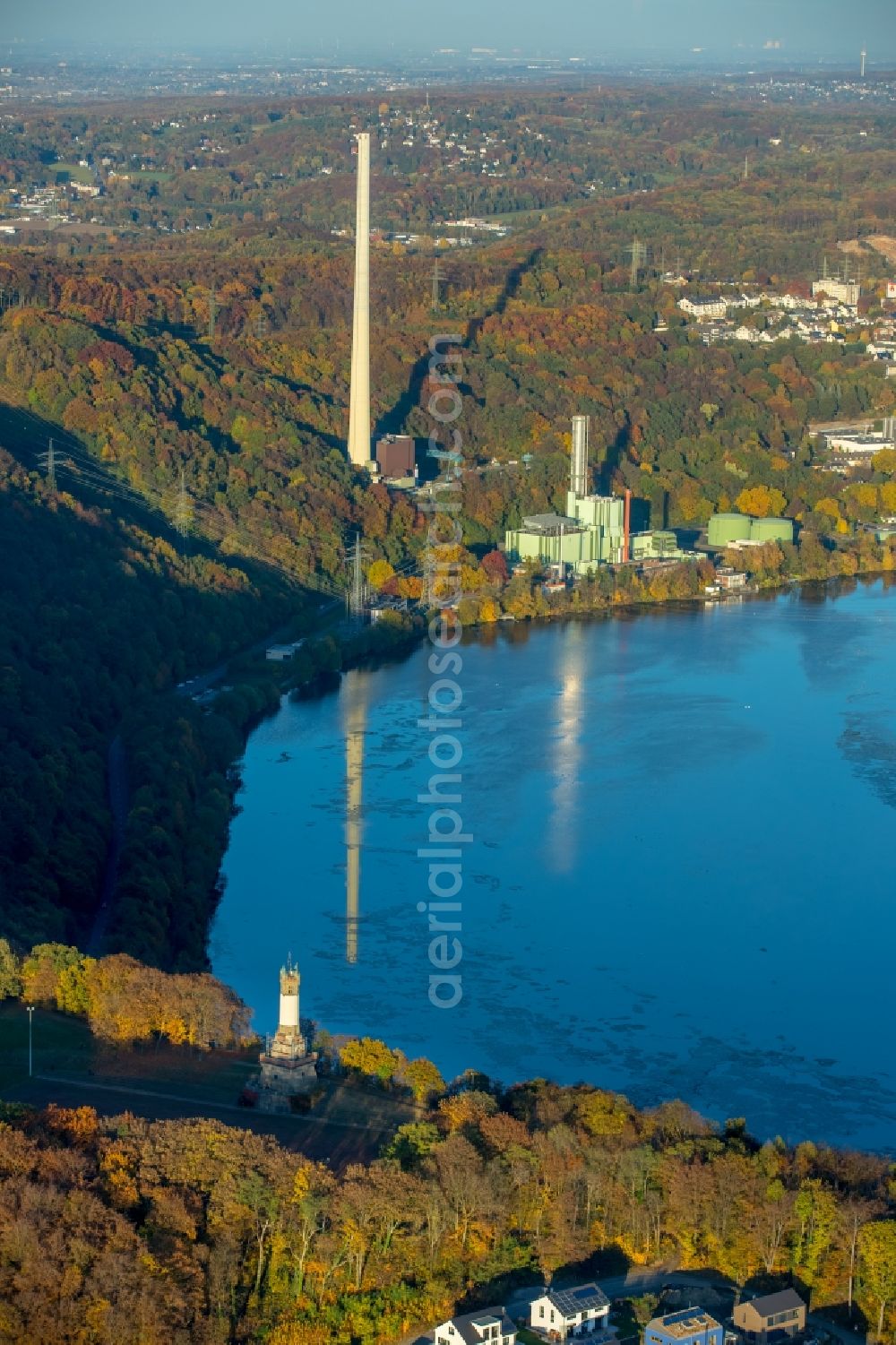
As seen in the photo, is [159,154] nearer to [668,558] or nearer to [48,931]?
[668,558]

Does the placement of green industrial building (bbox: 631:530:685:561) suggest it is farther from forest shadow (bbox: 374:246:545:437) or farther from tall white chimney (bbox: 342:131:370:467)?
forest shadow (bbox: 374:246:545:437)

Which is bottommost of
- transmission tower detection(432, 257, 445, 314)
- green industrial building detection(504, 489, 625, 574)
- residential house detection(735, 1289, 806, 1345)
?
green industrial building detection(504, 489, 625, 574)

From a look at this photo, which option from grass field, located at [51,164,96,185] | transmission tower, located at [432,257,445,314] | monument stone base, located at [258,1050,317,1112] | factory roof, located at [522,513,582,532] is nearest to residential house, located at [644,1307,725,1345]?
monument stone base, located at [258,1050,317,1112]

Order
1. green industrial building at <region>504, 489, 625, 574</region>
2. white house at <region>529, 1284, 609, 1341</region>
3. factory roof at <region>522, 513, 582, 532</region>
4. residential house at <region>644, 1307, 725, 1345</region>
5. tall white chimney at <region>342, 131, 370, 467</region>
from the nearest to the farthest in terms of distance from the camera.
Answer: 1. residential house at <region>644, 1307, 725, 1345</region>
2. white house at <region>529, 1284, 609, 1341</region>
3. green industrial building at <region>504, 489, 625, 574</region>
4. factory roof at <region>522, 513, 582, 532</region>
5. tall white chimney at <region>342, 131, 370, 467</region>

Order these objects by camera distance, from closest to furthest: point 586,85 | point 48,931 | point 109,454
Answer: point 48,931 < point 109,454 < point 586,85

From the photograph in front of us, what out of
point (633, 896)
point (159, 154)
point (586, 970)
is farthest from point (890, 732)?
point (159, 154)

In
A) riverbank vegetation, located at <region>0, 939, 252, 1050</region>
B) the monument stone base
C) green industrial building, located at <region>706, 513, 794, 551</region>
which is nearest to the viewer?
the monument stone base

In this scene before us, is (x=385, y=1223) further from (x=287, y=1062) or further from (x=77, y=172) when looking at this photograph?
(x=77, y=172)

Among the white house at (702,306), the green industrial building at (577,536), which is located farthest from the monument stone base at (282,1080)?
the white house at (702,306)
